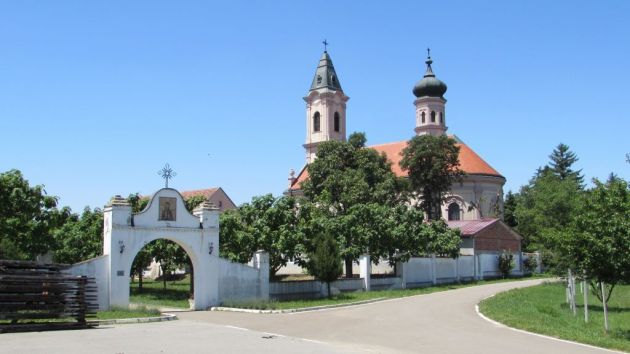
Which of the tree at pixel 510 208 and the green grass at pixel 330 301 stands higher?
the tree at pixel 510 208

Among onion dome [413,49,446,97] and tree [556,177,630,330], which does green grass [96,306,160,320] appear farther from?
onion dome [413,49,446,97]

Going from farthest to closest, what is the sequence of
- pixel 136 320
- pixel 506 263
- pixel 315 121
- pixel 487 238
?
pixel 315 121
pixel 487 238
pixel 506 263
pixel 136 320

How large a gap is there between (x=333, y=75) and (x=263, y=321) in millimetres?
53420

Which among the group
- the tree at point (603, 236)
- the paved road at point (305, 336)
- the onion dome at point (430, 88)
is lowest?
the paved road at point (305, 336)

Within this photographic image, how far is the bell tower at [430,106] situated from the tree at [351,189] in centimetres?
2553

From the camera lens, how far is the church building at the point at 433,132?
6322cm

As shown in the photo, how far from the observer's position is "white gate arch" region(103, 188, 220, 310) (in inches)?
914

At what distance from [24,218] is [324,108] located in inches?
1769

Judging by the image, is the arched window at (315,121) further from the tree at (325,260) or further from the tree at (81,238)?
the tree at (325,260)

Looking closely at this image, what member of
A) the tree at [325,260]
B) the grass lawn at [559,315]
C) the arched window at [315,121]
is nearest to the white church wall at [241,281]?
the tree at [325,260]

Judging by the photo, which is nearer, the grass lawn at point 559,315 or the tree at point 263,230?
the grass lawn at point 559,315

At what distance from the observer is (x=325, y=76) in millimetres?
70688

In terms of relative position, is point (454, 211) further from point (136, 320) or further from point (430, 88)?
point (136, 320)

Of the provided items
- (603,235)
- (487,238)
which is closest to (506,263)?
(487,238)
